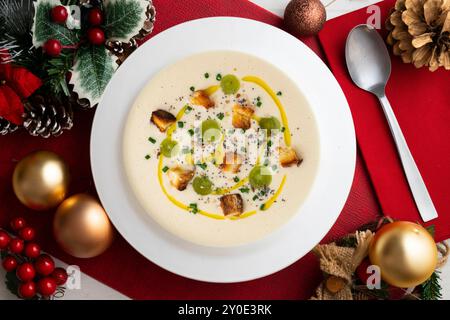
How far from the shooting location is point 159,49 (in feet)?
3.88

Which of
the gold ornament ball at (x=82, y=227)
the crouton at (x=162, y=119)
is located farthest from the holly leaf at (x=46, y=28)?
the gold ornament ball at (x=82, y=227)

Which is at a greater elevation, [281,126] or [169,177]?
[281,126]

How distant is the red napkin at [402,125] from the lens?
128cm

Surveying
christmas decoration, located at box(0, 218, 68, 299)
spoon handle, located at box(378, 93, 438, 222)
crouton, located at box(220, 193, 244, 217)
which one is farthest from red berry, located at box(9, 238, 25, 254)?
spoon handle, located at box(378, 93, 438, 222)

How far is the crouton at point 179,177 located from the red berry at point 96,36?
343 mm

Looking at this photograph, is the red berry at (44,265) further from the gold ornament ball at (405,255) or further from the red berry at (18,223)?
the gold ornament ball at (405,255)

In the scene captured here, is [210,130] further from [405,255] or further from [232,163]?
[405,255]

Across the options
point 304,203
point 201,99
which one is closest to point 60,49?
point 201,99

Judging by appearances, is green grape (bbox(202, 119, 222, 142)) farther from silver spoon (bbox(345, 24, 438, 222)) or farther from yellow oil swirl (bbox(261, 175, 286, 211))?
silver spoon (bbox(345, 24, 438, 222))

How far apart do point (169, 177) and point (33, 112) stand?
360 millimetres

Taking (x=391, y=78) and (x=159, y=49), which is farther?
(x=391, y=78)
